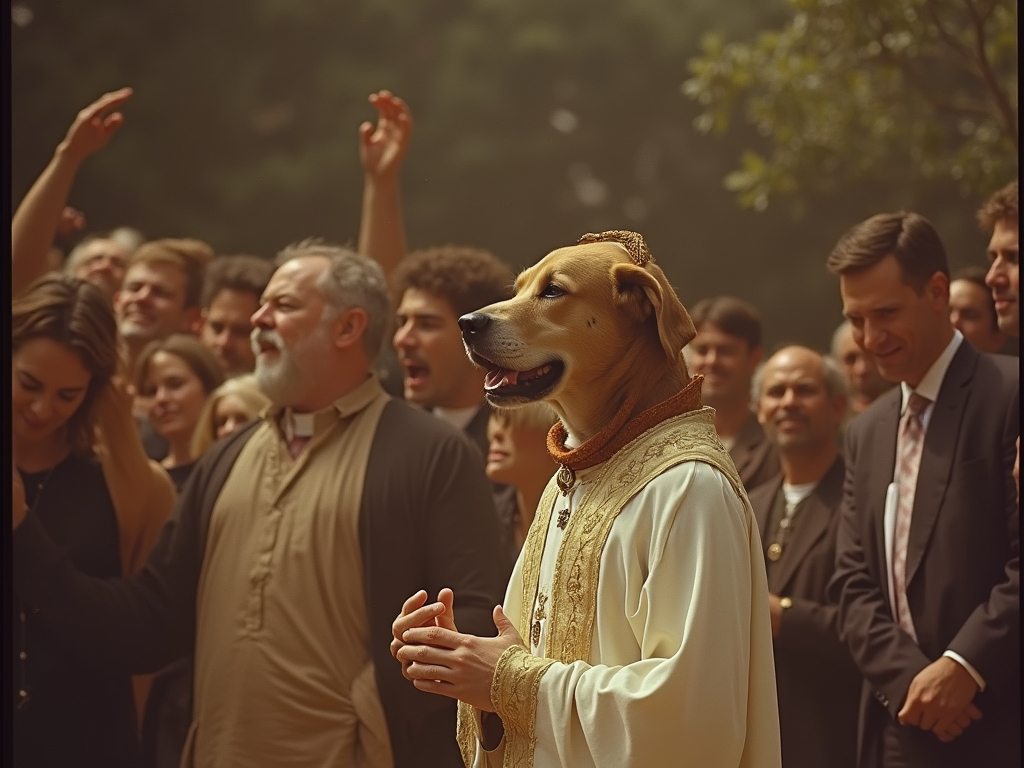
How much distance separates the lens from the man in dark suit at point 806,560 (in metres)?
4.21

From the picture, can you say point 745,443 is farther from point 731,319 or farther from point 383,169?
point 383,169

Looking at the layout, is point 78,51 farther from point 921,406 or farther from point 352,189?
point 921,406

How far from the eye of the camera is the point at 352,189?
1416 cm

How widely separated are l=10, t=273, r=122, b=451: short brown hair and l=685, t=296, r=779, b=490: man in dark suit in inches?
84.1

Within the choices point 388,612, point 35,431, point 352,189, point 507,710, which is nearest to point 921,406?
point 388,612

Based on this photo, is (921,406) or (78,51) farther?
(78,51)

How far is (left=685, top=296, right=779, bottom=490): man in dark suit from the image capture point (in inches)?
208

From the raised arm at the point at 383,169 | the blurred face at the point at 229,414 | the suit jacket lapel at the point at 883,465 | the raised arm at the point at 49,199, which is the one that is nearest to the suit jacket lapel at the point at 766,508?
the suit jacket lapel at the point at 883,465

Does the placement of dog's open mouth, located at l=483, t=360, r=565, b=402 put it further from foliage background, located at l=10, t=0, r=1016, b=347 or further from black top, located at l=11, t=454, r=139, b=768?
foliage background, located at l=10, t=0, r=1016, b=347

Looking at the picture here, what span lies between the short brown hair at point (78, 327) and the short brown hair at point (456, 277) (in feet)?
3.46

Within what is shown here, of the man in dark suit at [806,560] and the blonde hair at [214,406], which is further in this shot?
the blonde hair at [214,406]

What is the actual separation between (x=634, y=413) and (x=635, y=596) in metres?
0.37

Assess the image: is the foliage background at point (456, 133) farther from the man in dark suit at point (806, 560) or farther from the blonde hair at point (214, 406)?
the man in dark suit at point (806, 560)

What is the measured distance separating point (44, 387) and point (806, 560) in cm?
248
